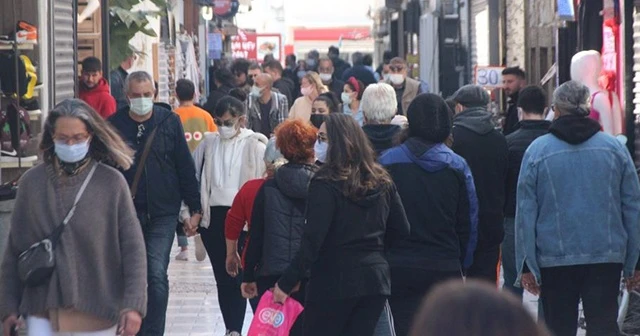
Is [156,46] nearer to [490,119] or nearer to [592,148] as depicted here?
[490,119]

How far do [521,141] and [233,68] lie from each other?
1233 cm

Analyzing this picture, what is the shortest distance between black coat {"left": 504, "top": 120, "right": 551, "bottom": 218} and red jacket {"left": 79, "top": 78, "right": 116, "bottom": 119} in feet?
15.5

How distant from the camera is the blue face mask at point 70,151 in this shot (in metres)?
6.18

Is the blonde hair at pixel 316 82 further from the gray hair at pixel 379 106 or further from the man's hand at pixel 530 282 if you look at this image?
the man's hand at pixel 530 282

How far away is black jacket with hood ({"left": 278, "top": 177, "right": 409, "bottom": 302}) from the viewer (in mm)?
6629

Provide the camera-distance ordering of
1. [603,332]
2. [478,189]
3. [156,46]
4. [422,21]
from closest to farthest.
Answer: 1. [603,332]
2. [478,189]
3. [156,46]
4. [422,21]

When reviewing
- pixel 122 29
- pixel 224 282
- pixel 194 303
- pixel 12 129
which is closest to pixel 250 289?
pixel 224 282

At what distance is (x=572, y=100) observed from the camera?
25.3 feet

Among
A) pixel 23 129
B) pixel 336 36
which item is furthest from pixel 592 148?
pixel 336 36

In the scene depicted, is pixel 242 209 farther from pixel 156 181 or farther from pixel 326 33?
pixel 326 33

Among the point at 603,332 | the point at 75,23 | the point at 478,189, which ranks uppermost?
the point at 75,23

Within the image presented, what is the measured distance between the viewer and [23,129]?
1052cm

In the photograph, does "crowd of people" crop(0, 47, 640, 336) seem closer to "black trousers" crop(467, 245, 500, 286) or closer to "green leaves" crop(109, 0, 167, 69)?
"black trousers" crop(467, 245, 500, 286)

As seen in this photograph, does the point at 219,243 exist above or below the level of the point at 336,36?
below
